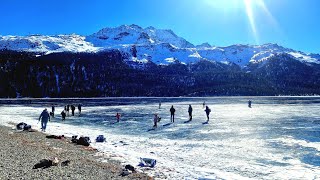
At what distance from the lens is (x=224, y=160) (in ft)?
67.1

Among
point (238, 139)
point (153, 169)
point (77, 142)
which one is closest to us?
point (153, 169)

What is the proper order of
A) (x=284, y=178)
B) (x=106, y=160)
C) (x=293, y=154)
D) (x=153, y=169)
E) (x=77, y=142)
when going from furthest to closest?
(x=77, y=142) < (x=293, y=154) < (x=106, y=160) < (x=153, y=169) < (x=284, y=178)

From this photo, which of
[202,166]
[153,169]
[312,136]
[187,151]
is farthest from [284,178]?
[312,136]

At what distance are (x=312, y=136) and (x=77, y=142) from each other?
58.8ft

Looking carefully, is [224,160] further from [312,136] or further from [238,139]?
[312,136]

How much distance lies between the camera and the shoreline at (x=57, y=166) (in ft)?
50.3

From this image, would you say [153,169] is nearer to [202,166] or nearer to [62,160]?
[202,166]

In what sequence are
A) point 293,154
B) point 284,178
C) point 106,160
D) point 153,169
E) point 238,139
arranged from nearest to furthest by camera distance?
point 284,178 < point 153,169 < point 106,160 < point 293,154 < point 238,139

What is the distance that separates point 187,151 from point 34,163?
31.5 feet

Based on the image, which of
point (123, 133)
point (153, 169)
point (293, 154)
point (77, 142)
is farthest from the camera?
point (123, 133)

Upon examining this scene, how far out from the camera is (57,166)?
17.2 metres

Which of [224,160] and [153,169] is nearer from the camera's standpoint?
[153,169]

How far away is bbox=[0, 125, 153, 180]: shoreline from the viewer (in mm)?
15327

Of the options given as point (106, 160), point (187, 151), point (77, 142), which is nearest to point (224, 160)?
point (187, 151)
